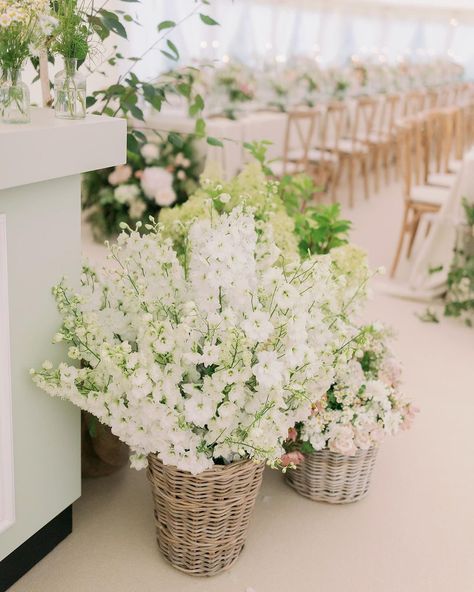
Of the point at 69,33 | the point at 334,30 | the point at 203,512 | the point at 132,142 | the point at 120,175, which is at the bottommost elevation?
the point at 203,512

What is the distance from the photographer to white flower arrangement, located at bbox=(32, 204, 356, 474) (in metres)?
1.62

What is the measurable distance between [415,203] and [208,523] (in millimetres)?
3377

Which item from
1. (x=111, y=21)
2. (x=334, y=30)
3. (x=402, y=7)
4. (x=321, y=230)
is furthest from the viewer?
(x=334, y=30)

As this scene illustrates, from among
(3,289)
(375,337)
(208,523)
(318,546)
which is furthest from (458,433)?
(3,289)

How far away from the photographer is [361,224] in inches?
241

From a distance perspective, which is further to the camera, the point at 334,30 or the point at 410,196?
the point at 334,30

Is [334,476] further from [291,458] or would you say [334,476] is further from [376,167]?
[376,167]

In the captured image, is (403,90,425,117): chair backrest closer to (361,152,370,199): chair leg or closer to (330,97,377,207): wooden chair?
(330,97,377,207): wooden chair

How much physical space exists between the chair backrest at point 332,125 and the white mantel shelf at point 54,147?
4875 mm

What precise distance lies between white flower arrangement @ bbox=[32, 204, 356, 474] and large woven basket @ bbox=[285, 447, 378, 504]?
0.44 metres

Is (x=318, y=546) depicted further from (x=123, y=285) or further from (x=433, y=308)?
(x=433, y=308)

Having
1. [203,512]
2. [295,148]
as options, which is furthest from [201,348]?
[295,148]

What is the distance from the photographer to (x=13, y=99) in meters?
1.60

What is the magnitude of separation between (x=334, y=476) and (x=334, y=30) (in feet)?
41.7
